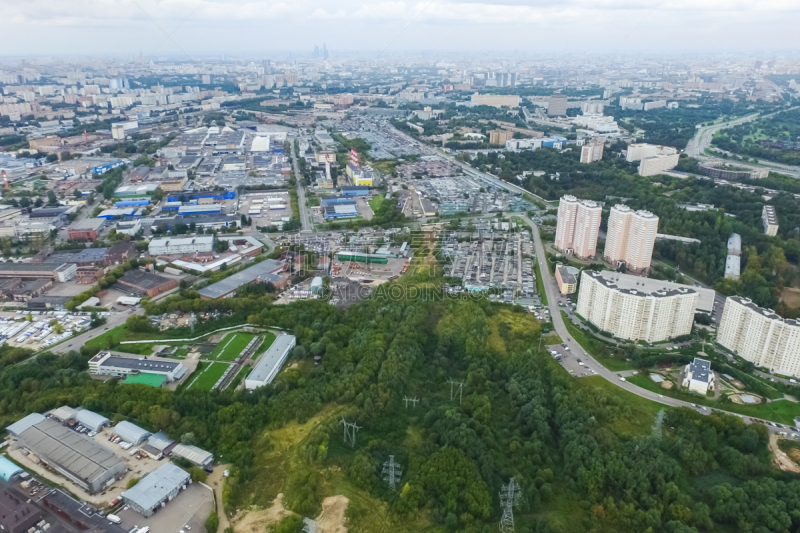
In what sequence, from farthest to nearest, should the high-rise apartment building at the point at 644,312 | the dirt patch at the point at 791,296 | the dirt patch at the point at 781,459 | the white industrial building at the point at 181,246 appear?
the white industrial building at the point at 181,246, the dirt patch at the point at 791,296, the high-rise apartment building at the point at 644,312, the dirt patch at the point at 781,459

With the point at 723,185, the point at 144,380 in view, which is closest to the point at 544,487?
the point at 144,380

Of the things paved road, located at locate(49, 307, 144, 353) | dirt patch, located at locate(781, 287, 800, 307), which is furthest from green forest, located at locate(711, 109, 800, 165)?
paved road, located at locate(49, 307, 144, 353)

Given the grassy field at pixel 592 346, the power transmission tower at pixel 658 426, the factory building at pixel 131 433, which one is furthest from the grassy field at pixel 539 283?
Result: the factory building at pixel 131 433

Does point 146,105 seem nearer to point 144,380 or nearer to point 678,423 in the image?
point 144,380

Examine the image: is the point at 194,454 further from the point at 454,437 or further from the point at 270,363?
the point at 454,437

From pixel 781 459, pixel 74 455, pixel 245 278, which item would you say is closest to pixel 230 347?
pixel 245 278

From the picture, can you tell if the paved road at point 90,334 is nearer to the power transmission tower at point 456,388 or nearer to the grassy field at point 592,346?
the power transmission tower at point 456,388

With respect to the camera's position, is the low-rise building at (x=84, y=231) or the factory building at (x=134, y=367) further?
the low-rise building at (x=84, y=231)
